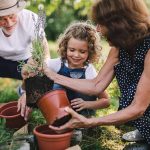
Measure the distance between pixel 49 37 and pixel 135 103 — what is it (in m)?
8.48

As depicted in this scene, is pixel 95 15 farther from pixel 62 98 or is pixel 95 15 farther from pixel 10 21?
pixel 10 21

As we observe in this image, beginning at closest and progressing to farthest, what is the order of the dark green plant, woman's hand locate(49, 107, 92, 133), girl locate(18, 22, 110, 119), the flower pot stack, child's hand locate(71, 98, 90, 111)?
woman's hand locate(49, 107, 92, 133) → the flower pot stack → the dark green plant → child's hand locate(71, 98, 90, 111) → girl locate(18, 22, 110, 119)

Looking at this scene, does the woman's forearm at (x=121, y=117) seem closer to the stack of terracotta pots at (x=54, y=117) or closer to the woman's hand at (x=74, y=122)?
the woman's hand at (x=74, y=122)

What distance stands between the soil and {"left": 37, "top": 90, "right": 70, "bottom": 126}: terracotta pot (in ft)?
0.14

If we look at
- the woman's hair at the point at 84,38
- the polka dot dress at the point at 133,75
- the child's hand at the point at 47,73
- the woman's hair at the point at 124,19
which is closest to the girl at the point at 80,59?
the woman's hair at the point at 84,38

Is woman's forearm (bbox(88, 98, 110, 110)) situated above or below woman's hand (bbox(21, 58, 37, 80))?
below

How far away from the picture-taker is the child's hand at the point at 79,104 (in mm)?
3690

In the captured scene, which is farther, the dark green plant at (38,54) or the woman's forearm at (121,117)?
the dark green plant at (38,54)

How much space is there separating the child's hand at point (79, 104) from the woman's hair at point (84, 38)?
433mm

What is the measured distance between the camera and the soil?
11.2 ft

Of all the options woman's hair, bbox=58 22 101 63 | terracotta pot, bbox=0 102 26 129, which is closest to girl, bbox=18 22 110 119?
woman's hair, bbox=58 22 101 63

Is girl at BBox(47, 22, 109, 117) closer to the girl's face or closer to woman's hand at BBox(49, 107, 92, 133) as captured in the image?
the girl's face

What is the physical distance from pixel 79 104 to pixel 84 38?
0.55 meters

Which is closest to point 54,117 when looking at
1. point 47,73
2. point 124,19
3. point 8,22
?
point 47,73
